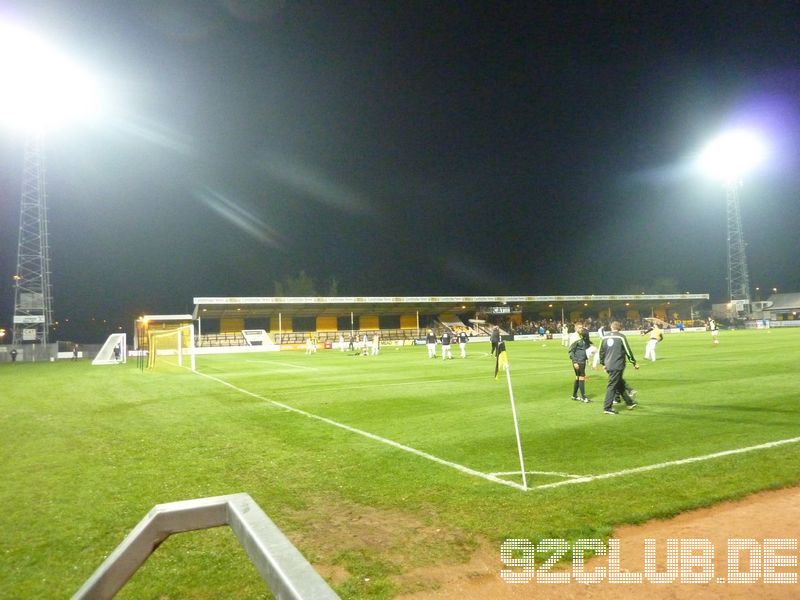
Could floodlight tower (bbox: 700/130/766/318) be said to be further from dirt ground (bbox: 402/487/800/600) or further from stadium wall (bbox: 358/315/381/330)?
dirt ground (bbox: 402/487/800/600)

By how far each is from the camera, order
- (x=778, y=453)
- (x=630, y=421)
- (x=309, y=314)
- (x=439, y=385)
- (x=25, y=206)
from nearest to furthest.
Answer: (x=778, y=453)
(x=630, y=421)
(x=439, y=385)
(x=25, y=206)
(x=309, y=314)

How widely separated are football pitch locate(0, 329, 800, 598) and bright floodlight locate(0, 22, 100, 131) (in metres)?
26.5

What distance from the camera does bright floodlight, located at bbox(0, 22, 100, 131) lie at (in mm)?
29911

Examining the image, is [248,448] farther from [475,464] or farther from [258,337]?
[258,337]

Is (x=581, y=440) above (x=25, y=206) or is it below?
below

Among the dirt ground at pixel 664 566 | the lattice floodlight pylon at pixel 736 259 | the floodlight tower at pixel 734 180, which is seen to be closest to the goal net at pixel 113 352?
the dirt ground at pixel 664 566

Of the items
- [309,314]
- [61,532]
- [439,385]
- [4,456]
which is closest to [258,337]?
[309,314]

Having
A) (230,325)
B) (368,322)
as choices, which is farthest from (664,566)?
(368,322)

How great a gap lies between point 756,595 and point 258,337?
6063 centimetres

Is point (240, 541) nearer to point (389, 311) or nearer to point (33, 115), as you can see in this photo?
point (33, 115)

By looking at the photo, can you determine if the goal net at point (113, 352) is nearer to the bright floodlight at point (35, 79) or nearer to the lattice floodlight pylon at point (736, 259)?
the bright floodlight at point (35, 79)

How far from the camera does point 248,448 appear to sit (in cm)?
915

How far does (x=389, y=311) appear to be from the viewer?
70375mm

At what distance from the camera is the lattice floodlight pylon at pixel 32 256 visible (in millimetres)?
48562
